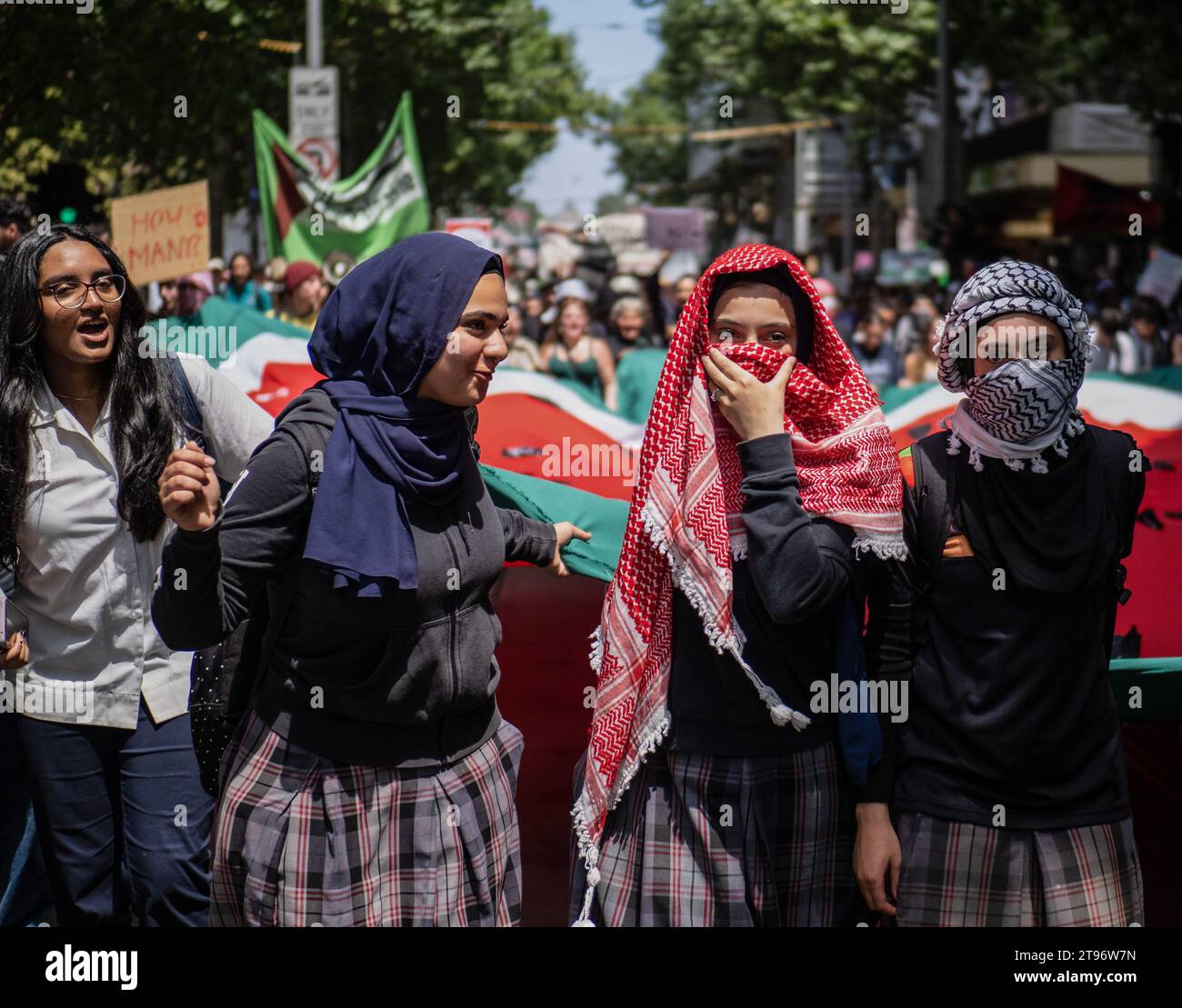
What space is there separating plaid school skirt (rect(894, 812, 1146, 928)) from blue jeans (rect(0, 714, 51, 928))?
87.9 inches

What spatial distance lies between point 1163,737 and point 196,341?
5734 millimetres

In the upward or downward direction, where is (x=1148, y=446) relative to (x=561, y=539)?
downward

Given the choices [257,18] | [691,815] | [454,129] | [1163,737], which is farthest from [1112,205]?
[691,815]

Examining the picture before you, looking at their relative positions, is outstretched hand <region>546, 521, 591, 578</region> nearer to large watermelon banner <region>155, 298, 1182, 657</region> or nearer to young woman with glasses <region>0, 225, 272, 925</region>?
large watermelon banner <region>155, 298, 1182, 657</region>

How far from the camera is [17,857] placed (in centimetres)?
379

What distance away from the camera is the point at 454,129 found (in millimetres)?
34406

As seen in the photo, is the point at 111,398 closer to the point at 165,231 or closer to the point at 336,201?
the point at 165,231

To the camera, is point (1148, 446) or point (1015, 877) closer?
point (1015, 877)

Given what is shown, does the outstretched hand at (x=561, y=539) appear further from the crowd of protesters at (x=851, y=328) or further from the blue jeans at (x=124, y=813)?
the crowd of protesters at (x=851, y=328)

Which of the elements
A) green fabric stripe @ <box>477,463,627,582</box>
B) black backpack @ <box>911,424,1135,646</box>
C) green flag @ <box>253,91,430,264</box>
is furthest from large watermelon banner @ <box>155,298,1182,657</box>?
green flag @ <box>253,91,430,264</box>

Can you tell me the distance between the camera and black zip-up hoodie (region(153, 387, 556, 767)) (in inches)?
102

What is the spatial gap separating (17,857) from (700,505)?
2.14 m

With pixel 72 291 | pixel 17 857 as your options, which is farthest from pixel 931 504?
pixel 17 857

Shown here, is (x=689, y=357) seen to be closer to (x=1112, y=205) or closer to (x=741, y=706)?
(x=741, y=706)
